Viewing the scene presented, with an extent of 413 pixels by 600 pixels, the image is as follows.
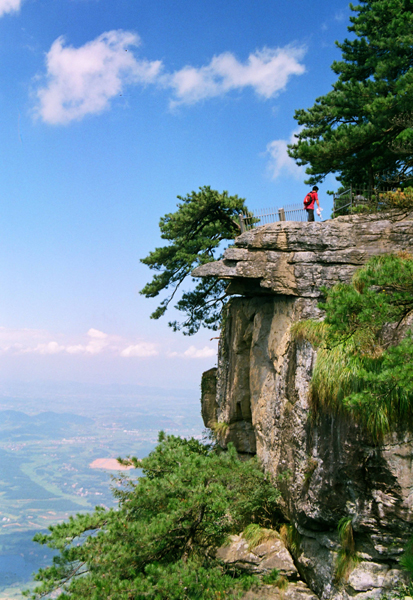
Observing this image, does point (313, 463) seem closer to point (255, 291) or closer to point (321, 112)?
point (255, 291)

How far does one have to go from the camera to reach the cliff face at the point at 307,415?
9.05m

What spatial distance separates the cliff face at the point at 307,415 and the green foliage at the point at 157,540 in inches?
66.5

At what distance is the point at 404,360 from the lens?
7289 millimetres

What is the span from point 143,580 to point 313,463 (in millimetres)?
4392

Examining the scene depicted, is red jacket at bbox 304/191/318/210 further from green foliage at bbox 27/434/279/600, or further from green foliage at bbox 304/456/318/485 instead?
green foliage at bbox 27/434/279/600

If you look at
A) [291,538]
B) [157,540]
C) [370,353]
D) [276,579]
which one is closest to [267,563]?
[276,579]

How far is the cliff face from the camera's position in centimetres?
905

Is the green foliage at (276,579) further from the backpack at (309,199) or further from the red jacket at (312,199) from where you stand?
the backpack at (309,199)

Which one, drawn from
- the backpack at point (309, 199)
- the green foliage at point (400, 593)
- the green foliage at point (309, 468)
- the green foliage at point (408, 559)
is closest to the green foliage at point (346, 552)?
the green foliage at point (400, 593)

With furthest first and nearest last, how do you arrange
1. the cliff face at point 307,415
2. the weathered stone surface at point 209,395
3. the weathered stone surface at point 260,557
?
the weathered stone surface at point 209,395 → the weathered stone surface at point 260,557 → the cliff face at point 307,415

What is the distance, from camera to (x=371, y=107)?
43.4ft

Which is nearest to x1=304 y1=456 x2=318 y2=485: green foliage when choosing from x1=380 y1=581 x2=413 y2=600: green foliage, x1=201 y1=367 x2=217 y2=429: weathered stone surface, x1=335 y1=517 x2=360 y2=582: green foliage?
x1=335 y1=517 x2=360 y2=582: green foliage

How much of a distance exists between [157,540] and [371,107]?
12845mm

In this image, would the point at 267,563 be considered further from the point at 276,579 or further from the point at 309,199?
the point at 309,199
